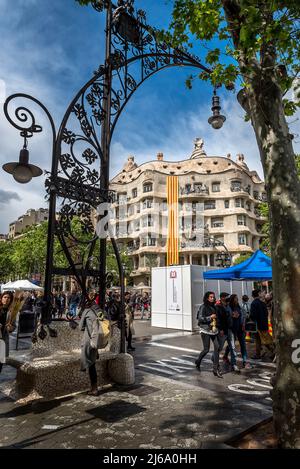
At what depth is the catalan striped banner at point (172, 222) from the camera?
154ft

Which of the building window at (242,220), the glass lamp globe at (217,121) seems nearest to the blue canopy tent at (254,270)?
the glass lamp globe at (217,121)

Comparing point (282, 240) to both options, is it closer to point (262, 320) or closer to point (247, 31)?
point (247, 31)

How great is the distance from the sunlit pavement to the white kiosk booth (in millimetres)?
8018

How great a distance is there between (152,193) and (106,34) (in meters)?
44.2

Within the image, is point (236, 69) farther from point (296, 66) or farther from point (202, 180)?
point (202, 180)

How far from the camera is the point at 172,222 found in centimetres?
4831

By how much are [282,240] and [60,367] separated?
387cm

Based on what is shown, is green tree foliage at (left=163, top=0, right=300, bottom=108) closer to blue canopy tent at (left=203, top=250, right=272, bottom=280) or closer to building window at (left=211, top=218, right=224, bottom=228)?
blue canopy tent at (left=203, top=250, right=272, bottom=280)

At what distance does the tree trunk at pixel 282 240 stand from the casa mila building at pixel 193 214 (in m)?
44.7

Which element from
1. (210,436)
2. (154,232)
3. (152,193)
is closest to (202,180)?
(152,193)

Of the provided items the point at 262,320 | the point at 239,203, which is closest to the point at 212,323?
the point at 262,320

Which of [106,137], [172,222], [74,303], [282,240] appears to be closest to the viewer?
[282,240]

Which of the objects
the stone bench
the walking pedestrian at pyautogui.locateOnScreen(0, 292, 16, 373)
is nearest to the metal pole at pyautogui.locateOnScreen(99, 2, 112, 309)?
the stone bench

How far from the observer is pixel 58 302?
1936 centimetres
